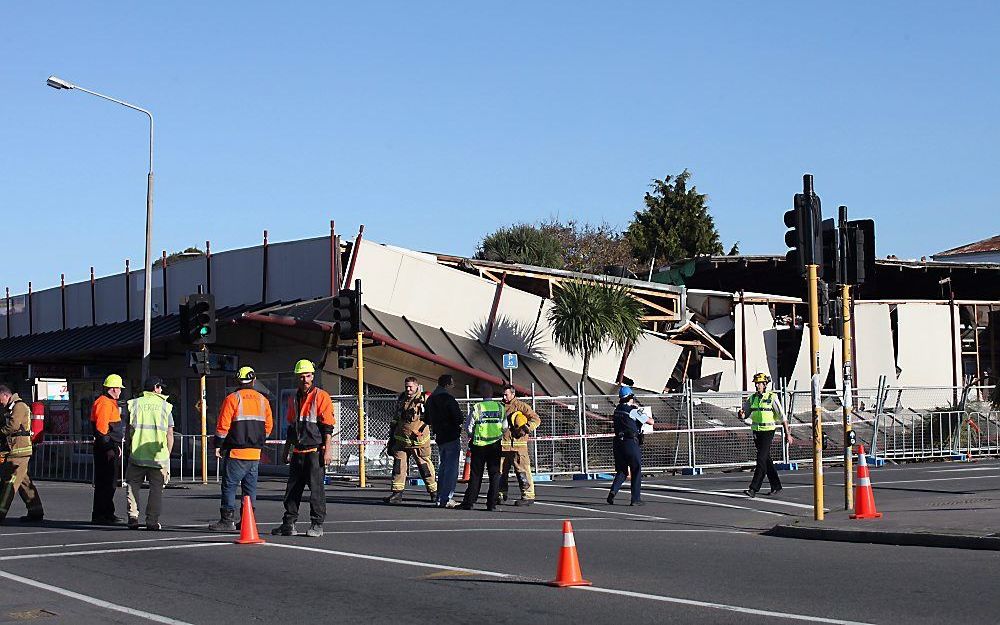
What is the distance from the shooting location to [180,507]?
1967cm

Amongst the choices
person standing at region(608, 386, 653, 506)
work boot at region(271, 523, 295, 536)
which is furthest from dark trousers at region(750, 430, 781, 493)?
work boot at region(271, 523, 295, 536)

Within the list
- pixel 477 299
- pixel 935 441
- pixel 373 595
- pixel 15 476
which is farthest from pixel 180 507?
pixel 935 441

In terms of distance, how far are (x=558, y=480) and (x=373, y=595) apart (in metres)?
16.2

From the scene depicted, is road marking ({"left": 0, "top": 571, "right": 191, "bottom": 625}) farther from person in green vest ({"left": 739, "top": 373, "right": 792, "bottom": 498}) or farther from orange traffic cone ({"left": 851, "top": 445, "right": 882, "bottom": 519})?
person in green vest ({"left": 739, "top": 373, "right": 792, "bottom": 498})

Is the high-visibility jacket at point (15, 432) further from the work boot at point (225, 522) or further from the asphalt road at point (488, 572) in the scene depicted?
the work boot at point (225, 522)

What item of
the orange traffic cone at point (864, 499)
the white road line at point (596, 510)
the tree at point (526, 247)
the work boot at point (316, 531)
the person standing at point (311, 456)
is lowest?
the white road line at point (596, 510)

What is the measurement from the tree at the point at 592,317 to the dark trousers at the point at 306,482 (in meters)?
18.4

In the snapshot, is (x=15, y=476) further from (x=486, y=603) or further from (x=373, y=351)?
(x=373, y=351)

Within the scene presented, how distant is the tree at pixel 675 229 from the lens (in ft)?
232

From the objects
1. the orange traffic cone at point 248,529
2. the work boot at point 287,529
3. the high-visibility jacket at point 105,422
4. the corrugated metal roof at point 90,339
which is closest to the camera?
the orange traffic cone at point 248,529

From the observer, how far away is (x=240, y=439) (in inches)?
571

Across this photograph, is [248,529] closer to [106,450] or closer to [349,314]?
[106,450]

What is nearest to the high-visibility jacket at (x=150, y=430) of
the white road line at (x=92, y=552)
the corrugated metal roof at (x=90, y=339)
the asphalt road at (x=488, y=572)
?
the asphalt road at (x=488, y=572)

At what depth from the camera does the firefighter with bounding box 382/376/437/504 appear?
19766mm
